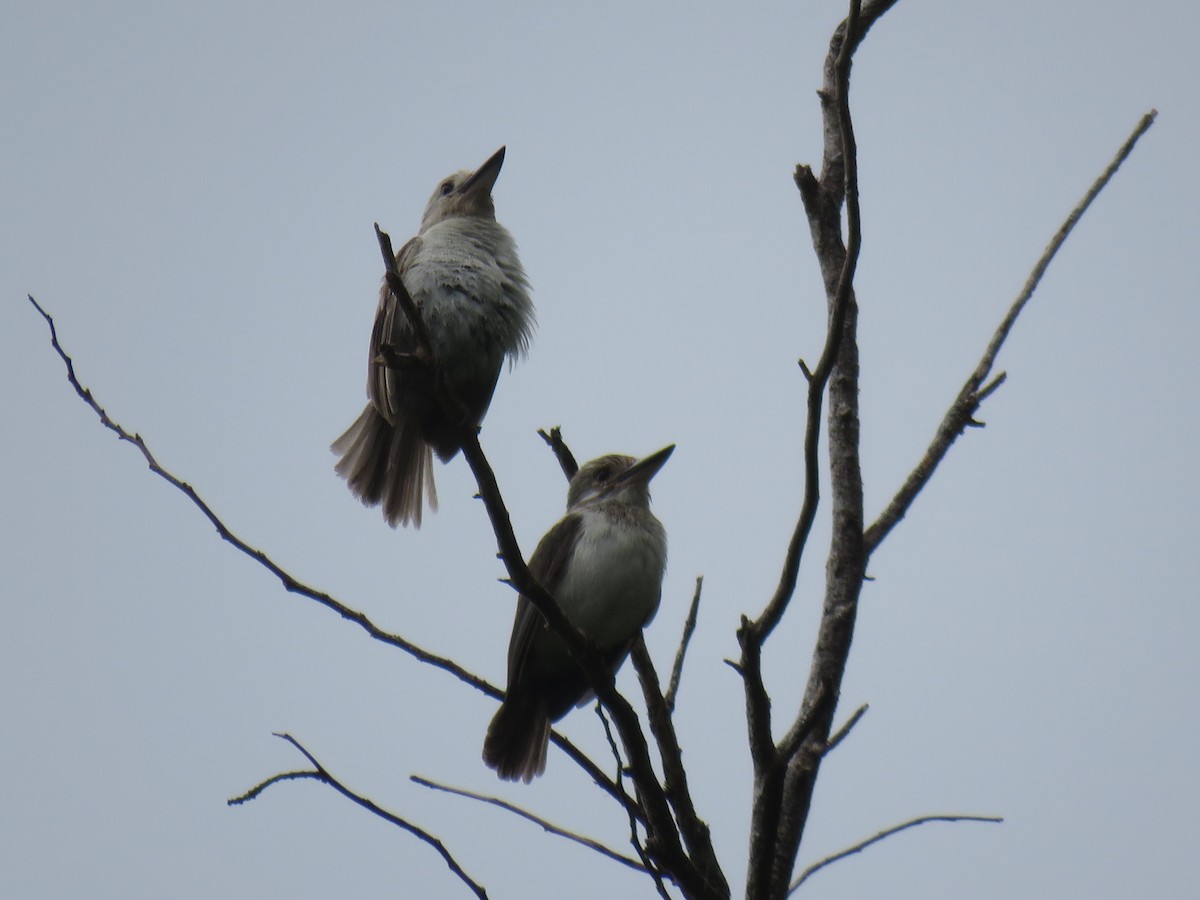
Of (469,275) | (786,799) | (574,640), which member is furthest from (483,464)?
(469,275)

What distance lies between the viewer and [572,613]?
511 centimetres

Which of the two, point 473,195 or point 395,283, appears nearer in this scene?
point 395,283

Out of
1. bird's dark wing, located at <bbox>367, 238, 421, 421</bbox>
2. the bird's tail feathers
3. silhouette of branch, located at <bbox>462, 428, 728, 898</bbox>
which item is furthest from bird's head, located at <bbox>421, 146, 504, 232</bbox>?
silhouette of branch, located at <bbox>462, 428, 728, 898</bbox>

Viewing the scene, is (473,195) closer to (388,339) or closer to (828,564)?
(388,339)

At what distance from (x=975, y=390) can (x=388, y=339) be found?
299cm

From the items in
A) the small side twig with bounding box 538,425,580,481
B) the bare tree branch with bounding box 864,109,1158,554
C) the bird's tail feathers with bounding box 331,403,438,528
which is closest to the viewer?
the bare tree branch with bounding box 864,109,1158,554

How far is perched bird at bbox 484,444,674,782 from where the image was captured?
5.04 meters

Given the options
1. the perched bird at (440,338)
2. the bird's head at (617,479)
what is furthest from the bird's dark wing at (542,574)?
the perched bird at (440,338)

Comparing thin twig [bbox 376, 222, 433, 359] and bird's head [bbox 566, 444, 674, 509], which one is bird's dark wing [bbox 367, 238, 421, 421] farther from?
thin twig [bbox 376, 222, 433, 359]

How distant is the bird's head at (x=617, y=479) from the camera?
570cm

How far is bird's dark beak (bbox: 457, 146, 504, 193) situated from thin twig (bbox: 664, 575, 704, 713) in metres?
3.25

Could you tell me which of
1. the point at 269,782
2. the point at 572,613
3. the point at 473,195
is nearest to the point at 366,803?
the point at 269,782

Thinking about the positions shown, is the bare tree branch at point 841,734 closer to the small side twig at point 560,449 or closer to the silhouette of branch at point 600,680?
the silhouette of branch at point 600,680

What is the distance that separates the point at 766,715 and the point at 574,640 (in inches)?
36.7
